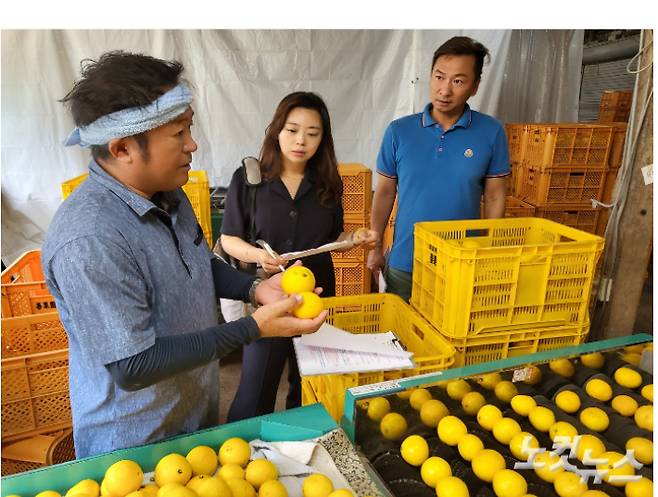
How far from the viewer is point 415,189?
8.45 ft

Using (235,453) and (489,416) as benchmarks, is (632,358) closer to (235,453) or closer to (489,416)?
(489,416)

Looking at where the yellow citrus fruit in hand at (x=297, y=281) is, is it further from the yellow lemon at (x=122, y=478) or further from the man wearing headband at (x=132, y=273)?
the yellow lemon at (x=122, y=478)

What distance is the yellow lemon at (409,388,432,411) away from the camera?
1452mm

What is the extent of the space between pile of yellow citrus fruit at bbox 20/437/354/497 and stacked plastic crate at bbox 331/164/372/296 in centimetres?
268

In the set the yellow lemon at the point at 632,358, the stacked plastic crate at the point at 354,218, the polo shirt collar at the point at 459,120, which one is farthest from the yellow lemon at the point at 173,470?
the stacked plastic crate at the point at 354,218

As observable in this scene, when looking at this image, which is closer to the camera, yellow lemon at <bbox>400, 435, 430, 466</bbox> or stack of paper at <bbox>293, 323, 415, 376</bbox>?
yellow lemon at <bbox>400, 435, 430, 466</bbox>

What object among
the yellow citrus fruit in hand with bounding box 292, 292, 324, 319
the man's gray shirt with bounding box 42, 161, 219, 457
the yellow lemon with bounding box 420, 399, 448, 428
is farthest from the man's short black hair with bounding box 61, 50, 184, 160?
the yellow lemon with bounding box 420, 399, 448, 428

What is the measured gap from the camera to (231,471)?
1.17 metres

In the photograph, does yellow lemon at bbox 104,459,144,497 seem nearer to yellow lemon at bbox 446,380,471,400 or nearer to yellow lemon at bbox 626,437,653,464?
yellow lemon at bbox 446,380,471,400

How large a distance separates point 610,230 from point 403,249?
1022 millimetres

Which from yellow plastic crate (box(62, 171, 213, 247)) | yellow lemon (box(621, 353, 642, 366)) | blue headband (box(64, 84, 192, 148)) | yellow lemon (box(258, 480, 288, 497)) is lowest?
yellow lemon (box(258, 480, 288, 497))

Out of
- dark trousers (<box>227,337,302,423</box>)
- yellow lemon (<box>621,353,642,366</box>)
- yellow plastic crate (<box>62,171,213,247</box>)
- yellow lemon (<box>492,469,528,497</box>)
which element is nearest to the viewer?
yellow lemon (<box>492,469,528,497</box>)

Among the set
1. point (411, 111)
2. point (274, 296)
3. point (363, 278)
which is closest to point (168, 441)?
point (274, 296)
